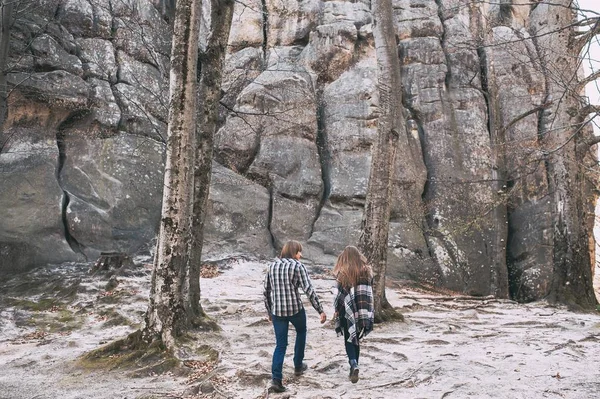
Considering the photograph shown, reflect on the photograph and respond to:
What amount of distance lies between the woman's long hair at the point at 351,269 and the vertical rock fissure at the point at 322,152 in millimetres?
Answer: 11502

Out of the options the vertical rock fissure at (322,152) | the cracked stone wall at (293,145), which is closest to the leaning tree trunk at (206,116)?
the cracked stone wall at (293,145)

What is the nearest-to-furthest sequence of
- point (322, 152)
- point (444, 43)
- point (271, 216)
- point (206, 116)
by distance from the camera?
point (206, 116)
point (271, 216)
point (322, 152)
point (444, 43)

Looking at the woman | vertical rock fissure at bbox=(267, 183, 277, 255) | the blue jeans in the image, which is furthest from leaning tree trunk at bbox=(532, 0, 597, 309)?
vertical rock fissure at bbox=(267, 183, 277, 255)

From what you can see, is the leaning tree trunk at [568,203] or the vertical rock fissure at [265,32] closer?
the leaning tree trunk at [568,203]

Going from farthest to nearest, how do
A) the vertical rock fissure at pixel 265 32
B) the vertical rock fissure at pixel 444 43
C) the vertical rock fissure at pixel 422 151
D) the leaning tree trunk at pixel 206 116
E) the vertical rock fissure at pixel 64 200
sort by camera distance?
1. the vertical rock fissure at pixel 265 32
2. the vertical rock fissure at pixel 444 43
3. the vertical rock fissure at pixel 422 151
4. the vertical rock fissure at pixel 64 200
5. the leaning tree trunk at pixel 206 116

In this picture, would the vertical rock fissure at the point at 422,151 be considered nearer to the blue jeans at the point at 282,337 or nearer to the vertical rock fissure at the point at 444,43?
the vertical rock fissure at the point at 444,43

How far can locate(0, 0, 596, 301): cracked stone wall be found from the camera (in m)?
15.4

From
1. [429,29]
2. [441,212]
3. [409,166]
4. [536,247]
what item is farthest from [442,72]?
[536,247]

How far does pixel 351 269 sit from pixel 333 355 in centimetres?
169

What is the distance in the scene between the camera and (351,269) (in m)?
5.79

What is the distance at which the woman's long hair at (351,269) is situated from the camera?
18.9ft

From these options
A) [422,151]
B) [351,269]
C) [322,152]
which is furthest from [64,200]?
[422,151]

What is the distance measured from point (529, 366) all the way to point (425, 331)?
8.21 ft

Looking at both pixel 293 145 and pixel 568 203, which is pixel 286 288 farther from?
pixel 293 145
